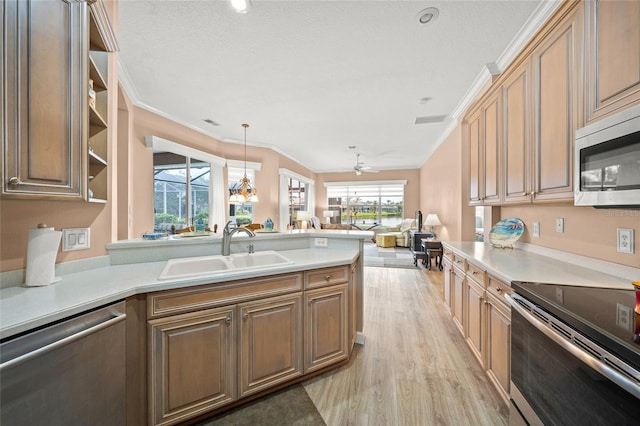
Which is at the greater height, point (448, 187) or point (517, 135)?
point (517, 135)

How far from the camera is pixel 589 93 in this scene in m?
1.26

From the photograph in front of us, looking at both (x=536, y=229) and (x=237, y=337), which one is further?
(x=536, y=229)

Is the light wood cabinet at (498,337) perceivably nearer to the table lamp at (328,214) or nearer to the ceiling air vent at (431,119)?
the ceiling air vent at (431,119)

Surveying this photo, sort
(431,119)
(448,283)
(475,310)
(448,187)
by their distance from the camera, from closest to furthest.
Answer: (475,310)
(448,283)
(431,119)
(448,187)

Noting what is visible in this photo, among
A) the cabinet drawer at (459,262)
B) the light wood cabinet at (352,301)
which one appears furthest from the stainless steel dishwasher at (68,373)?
the cabinet drawer at (459,262)

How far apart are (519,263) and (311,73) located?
2.67 metres

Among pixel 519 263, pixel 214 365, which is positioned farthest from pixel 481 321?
pixel 214 365

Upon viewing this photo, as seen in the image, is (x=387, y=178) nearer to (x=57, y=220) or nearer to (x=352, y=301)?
(x=352, y=301)

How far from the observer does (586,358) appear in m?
0.72

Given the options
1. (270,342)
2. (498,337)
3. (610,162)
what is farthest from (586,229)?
(270,342)

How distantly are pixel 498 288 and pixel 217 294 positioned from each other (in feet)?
5.80

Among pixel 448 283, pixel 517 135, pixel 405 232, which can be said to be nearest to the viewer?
pixel 517 135

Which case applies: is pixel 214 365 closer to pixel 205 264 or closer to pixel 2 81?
pixel 205 264

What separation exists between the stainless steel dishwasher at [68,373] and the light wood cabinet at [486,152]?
305 centimetres
